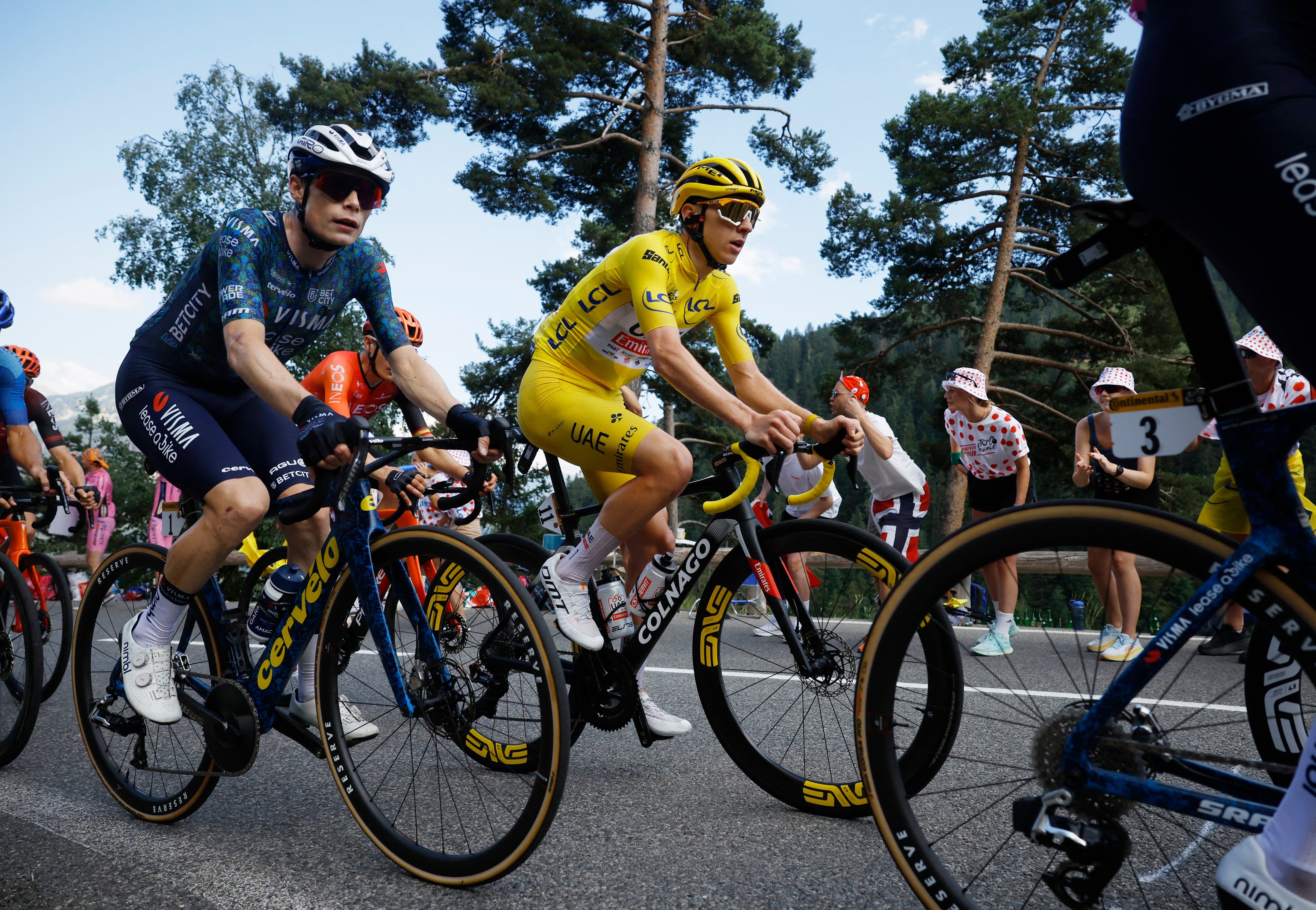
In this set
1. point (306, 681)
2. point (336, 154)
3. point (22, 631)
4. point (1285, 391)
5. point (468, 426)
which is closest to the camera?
point (468, 426)

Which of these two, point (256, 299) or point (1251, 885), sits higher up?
point (256, 299)

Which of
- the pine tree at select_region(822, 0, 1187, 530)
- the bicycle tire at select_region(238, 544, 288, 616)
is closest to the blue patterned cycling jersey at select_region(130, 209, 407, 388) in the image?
the bicycle tire at select_region(238, 544, 288, 616)

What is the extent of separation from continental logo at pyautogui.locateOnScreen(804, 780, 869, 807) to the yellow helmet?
83.5 inches

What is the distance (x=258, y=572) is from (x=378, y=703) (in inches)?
54.8

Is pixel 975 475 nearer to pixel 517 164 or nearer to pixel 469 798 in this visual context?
pixel 469 798

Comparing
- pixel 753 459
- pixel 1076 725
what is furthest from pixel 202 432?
pixel 1076 725

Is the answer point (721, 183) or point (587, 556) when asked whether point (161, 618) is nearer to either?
point (587, 556)

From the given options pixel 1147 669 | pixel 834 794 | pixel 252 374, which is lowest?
pixel 834 794

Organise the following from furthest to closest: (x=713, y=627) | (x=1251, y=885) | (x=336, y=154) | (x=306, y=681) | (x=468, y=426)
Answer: (x=306, y=681)
(x=713, y=627)
(x=336, y=154)
(x=468, y=426)
(x=1251, y=885)

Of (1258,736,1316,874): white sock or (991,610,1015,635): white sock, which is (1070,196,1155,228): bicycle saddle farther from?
(991,610,1015,635): white sock

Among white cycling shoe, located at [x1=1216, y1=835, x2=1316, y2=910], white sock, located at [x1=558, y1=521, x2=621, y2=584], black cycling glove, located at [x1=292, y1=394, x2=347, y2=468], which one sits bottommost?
white cycling shoe, located at [x1=1216, y1=835, x2=1316, y2=910]

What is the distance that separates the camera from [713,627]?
300cm

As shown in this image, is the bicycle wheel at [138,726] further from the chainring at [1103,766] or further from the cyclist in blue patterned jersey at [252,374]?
the chainring at [1103,766]

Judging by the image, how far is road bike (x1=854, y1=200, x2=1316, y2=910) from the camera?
1.46 meters
